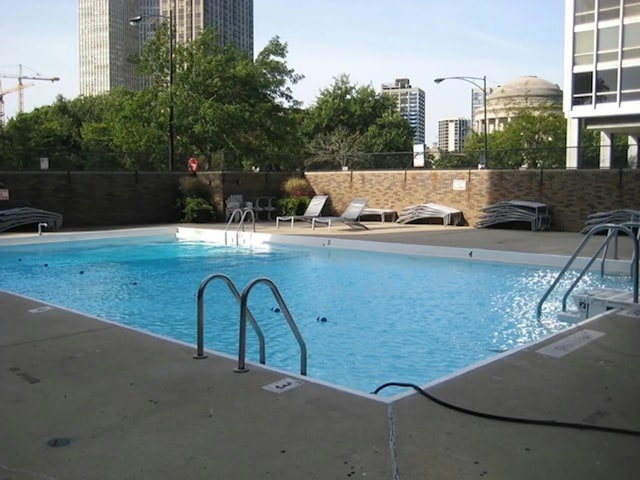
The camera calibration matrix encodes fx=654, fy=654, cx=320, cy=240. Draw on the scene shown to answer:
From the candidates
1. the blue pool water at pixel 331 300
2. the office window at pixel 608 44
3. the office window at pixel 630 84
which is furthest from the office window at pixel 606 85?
the blue pool water at pixel 331 300

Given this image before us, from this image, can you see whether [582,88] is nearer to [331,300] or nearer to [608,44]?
[608,44]

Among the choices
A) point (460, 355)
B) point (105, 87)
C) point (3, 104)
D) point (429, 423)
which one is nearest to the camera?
point (429, 423)

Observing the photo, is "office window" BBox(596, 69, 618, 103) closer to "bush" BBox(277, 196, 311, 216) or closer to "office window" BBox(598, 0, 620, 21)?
"office window" BBox(598, 0, 620, 21)

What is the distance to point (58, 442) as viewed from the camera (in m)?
3.59

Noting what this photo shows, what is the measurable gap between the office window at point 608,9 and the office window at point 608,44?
0.67 meters

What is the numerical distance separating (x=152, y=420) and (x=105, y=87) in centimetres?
9429

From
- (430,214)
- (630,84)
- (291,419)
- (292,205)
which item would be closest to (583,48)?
(630,84)

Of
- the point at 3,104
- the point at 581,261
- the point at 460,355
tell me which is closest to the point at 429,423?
Result: the point at 460,355

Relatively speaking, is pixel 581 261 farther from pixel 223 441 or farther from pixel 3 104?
pixel 3 104

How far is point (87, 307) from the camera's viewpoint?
10023mm

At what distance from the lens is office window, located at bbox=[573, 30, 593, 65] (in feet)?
127

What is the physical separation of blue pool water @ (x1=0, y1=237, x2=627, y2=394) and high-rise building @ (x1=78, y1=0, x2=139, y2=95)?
69.7 m

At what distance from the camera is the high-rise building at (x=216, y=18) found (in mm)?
47688

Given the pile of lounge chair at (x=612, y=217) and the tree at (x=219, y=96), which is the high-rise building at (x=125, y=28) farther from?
the pile of lounge chair at (x=612, y=217)
